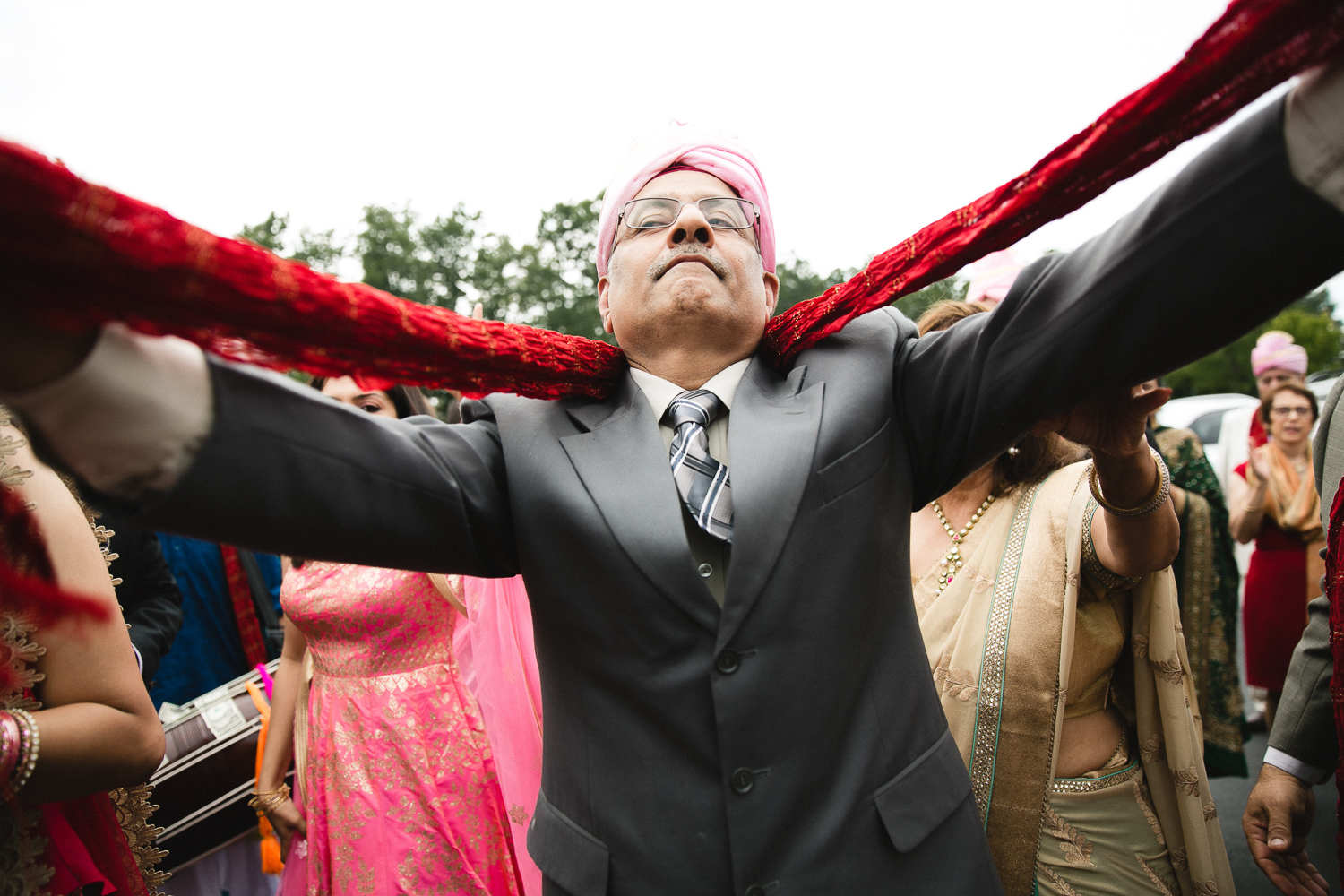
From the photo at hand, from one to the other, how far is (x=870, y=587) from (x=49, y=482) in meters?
1.75

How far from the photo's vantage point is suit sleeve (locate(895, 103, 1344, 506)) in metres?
0.98

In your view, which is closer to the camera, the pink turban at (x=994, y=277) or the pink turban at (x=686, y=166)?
the pink turban at (x=686, y=166)

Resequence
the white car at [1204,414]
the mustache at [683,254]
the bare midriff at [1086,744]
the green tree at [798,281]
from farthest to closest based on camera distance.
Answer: the green tree at [798,281] < the white car at [1204,414] < the bare midriff at [1086,744] < the mustache at [683,254]

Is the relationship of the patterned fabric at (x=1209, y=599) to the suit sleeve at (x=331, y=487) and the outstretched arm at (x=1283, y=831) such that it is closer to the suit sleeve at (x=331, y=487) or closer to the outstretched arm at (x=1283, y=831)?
the outstretched arm at (x=1283, y=831)

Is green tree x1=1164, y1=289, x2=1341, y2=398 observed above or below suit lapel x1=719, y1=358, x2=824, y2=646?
above

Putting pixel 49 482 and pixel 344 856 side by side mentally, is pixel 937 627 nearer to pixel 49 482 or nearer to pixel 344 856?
pixel 344 856

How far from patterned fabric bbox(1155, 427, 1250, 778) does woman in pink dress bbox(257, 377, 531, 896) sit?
3.46 m

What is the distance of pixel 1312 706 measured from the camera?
2.00 metres

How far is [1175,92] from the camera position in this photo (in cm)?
103

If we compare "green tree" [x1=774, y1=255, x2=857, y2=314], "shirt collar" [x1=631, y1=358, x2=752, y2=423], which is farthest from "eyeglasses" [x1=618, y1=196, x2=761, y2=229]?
"green tree" [x1=774, y1=255, x2=857, y2=314]

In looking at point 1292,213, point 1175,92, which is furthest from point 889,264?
point 1292,213

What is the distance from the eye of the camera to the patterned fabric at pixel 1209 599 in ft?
12.7

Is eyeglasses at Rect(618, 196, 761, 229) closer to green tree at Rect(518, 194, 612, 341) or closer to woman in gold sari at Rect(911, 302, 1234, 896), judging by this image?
woman in gold sari at Rect(911, 302, 1234, 896)

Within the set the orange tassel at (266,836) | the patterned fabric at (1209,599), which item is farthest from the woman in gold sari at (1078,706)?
the orange tassel at (266,836)
